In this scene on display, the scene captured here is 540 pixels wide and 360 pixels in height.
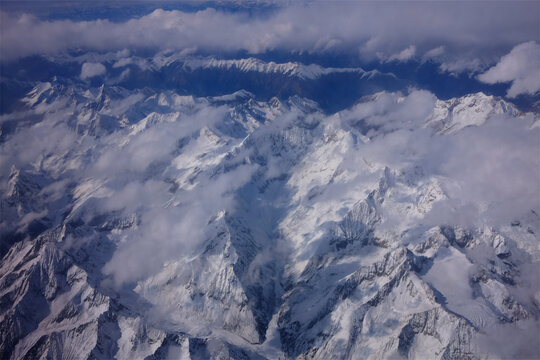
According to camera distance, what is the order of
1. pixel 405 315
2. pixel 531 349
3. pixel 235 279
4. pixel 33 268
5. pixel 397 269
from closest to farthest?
pixel 531 349, pixel 405 315, pixel 397 269, pixel 33 268, pixel 235 279

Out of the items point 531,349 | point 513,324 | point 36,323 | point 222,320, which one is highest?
point 531,349

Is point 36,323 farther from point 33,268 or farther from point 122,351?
point 122,351

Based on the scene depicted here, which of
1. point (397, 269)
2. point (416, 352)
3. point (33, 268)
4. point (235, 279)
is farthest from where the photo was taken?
point (235, 279)

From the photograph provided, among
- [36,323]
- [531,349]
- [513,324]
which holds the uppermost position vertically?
[531,349]

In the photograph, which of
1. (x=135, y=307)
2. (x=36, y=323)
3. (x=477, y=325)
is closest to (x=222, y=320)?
(x=135, y=307)

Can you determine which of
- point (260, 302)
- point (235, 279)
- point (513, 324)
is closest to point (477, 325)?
point (513, 324)

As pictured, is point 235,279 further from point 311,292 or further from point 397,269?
point 397,269

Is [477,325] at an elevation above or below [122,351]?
above

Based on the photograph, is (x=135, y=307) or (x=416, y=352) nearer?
(x=416, y=352)

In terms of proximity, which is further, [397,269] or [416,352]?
[397,269]
